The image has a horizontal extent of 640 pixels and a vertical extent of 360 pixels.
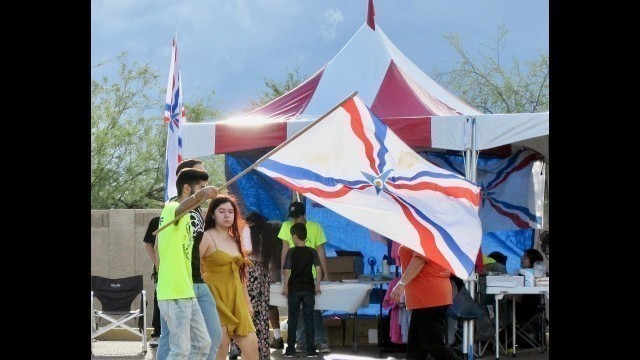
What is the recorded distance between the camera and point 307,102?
14953mm

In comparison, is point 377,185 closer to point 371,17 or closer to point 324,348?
point 324,348

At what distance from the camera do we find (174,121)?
1362 centimetres

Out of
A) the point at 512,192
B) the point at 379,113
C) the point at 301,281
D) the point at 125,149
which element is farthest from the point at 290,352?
the point at 125,149

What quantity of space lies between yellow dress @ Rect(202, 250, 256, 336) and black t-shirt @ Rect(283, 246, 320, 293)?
4.05 meters

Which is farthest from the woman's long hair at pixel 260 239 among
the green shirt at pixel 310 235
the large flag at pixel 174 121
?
the large flag at pixel 174 121

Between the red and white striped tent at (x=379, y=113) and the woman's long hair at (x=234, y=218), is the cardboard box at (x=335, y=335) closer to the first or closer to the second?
the red and white striped tent at (x=379, y=113)

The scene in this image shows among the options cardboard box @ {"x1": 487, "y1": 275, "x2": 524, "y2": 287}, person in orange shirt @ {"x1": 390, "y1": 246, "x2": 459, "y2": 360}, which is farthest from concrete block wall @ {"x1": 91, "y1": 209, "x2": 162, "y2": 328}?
person in orange shirt @ {"x1": 390, "y1": 246, "x2": 459, "y2": 360}

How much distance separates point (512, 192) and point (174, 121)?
16.3 feet

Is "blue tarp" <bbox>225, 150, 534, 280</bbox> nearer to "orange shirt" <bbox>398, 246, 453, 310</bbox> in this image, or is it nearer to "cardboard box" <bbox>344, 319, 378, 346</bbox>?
"cardboard box" <bbox>344, 319, 378, 346</bbox>
